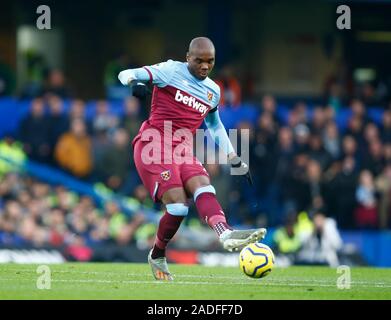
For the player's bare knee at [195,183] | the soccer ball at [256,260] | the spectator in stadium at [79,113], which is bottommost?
the soccer ball at [256,260]

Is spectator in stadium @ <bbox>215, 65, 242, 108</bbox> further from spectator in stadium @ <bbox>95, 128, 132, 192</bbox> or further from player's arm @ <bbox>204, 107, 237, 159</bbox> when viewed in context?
Result: player's arm @ <bbox>204, 107, 237, 159</bbox>

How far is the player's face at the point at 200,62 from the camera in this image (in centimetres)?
1193

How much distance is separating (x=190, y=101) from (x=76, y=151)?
8774 mm

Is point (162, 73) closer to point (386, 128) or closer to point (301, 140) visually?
point (301, 140)

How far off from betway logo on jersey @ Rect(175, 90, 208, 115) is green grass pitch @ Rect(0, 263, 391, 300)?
1.81 m

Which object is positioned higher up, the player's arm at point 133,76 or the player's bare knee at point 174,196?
the player's arm at point 133,76

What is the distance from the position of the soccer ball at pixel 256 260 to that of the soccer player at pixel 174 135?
17.5 inches

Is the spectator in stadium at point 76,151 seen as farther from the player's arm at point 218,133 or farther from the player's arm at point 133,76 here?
the player's arm at point 133,76

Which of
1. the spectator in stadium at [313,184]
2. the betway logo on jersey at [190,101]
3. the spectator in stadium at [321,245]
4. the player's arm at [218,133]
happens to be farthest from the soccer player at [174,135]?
the spectator in stadium at [313,184]

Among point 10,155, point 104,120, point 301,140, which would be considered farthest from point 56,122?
point 301,140

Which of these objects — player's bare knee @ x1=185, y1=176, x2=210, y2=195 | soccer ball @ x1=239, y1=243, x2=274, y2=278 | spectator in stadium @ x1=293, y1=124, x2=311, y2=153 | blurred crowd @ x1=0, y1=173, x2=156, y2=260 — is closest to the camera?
soccer ball @ x1=239, y1=243, x2=274, y2=278

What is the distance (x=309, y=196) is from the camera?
20.2 metres

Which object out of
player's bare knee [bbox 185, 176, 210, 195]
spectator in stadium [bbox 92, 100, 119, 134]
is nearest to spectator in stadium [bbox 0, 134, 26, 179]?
spectator in stadium [bbox 92, 100, 119, 134]

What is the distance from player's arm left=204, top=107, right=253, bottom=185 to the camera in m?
12.6
